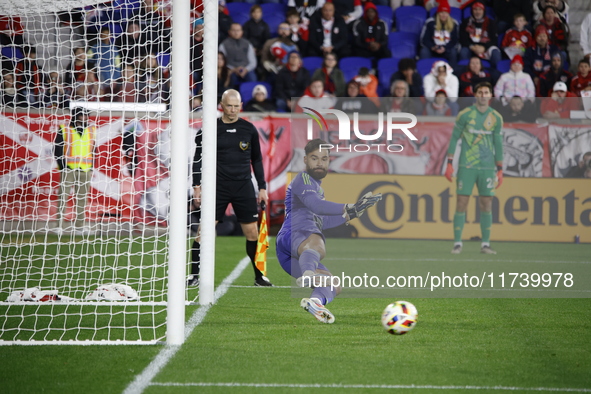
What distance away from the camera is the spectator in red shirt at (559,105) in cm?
1314

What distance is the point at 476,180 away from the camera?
11258 millimetres

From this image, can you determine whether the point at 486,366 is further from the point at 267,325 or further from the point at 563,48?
the point at 563,48

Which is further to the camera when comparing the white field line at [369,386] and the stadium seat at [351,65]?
the stadium seat at [351,65]

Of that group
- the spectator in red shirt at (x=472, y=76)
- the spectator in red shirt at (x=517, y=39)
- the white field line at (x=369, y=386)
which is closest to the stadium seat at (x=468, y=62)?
the spectator in red shirt at (x=472, y=76)

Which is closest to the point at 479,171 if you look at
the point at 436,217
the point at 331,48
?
the point at 436,217

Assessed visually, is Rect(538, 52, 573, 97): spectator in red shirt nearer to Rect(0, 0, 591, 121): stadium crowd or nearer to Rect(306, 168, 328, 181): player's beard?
Rect(0, 0, 591, 121): stadium crowd

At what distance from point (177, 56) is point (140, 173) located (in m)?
7.98

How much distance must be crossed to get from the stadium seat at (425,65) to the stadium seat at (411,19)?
126 cm

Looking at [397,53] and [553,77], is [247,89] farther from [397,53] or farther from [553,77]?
[553,77]

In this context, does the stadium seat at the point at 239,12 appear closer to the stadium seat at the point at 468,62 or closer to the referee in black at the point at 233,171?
the stadium seat at the point at 468,62

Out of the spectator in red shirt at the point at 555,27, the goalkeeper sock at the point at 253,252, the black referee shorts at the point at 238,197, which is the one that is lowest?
the goalkeeper sock at the point at 253,252

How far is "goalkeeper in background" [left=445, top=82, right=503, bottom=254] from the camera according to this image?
435 inches

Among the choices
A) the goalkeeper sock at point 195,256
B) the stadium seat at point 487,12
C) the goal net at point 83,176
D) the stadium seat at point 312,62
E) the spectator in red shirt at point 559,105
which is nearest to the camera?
the goal net at point 83,176

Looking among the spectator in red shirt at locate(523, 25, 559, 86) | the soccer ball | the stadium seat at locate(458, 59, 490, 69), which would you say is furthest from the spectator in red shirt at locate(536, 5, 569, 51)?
the soccer ball
